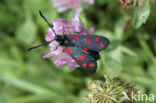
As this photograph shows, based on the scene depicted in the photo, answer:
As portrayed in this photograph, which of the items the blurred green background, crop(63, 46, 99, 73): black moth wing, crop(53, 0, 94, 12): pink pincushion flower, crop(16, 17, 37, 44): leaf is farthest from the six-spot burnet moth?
crop(16, 17, 37, 44): leaf

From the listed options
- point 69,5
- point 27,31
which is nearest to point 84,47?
point 69,5

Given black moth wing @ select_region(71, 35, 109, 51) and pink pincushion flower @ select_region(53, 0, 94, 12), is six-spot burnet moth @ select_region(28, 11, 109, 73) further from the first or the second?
pink pincushion flower @ select_region(53, 0, 94, 12)

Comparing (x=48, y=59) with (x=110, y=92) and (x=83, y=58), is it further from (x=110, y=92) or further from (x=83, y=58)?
(x=110, y=92)

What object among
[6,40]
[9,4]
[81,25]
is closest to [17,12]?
[9,4]

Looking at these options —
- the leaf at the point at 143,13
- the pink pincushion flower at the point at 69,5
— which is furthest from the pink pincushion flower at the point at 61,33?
the pink pincushion flower at the point at 69,5

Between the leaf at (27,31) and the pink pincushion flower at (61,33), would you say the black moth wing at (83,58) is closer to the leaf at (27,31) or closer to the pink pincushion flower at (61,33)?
the pink pincushion flower at (61,33)

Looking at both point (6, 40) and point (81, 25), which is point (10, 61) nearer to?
point (6, 40)
